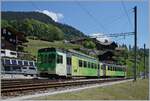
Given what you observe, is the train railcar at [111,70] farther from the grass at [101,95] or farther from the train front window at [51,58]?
the grass at [101,95]

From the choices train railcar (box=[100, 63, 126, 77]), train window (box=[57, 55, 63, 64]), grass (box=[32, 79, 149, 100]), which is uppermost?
train window (box=[57, 55, 63, 64])

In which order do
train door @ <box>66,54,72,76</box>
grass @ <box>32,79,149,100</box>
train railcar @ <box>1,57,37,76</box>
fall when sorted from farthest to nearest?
train railcar @ <box>1,57,37,76</box>, train door @ <box>66,54,72,76</box>, grass @ <box>32,79,149,100</box>

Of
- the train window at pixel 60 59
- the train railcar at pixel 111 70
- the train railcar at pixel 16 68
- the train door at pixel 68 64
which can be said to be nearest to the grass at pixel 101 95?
the train window at pixel 60 59

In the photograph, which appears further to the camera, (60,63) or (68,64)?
(68,64)

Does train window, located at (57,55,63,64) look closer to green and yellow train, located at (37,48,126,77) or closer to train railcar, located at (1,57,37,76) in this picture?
green and yellow train, located at (37,48,126,77)

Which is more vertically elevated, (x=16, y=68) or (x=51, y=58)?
(x=51, y=58)

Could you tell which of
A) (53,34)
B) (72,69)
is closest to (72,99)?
(72,69)

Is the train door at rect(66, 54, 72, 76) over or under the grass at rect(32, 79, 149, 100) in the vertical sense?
over

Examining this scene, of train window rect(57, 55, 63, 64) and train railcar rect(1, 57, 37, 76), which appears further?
train railcar rect(1, 57, 37, 76)

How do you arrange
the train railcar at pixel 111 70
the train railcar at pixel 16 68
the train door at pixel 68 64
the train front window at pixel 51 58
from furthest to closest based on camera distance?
1. the train railcar at pixel 111 70
2. the train railcar at pixel 16 68
3. the train door at pixel 68 64
4. the train front window at pixel 51 58

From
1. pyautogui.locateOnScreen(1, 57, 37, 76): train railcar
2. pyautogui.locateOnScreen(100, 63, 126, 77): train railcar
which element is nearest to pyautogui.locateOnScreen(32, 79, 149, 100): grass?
pyautogui.locateOnScreen(1, 57, 37, 76): train railcar

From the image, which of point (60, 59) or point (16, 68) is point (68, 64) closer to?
point (60, 59)

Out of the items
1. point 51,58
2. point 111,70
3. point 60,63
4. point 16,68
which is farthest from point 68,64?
point 111,70

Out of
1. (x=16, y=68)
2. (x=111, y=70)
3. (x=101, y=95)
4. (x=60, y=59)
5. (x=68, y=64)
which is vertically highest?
(x=60, y=59)
